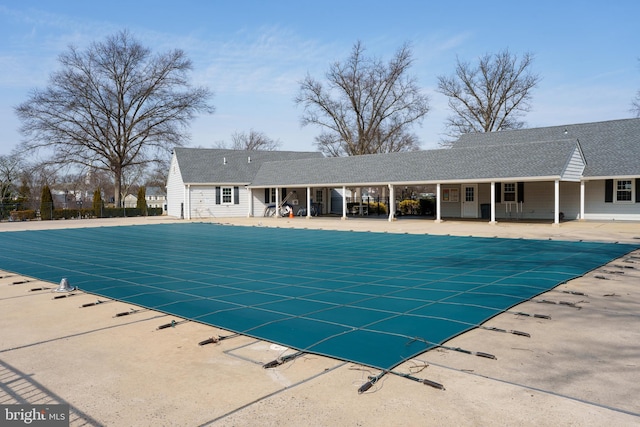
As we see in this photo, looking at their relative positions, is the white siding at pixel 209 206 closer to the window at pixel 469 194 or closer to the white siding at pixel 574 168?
the window at pixel 469 194

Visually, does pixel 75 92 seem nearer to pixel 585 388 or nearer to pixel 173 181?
pixel 173 181

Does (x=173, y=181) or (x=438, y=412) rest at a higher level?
(x=173, y=181)

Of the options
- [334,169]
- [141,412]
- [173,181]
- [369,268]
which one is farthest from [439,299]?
[173,181]

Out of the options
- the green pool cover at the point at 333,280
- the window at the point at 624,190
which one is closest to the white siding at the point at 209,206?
the green pool cover at the point at 333,280

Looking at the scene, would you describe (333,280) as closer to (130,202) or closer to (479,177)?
(479,177)

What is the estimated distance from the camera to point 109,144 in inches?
1606

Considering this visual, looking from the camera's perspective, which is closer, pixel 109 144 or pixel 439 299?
pixel 439 299

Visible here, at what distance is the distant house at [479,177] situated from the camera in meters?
21.9

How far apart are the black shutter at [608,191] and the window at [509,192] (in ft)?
13.5

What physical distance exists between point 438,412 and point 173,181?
33959 mm

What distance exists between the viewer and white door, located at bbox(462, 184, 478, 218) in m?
26.2

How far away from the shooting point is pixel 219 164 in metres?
35.0

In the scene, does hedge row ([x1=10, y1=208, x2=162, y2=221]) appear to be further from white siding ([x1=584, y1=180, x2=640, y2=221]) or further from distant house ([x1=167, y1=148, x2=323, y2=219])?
white siding ([x1=584, y1=180, x2=640, y2=221])

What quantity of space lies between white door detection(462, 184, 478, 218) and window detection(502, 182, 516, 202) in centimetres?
154
